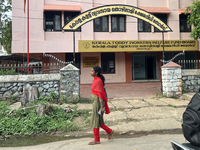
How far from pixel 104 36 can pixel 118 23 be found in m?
1.60

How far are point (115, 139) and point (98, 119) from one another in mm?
768

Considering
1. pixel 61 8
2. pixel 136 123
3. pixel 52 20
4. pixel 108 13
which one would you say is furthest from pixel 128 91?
pixel 52 20

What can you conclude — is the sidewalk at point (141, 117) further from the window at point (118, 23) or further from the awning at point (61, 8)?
the awning at point (61, 8)

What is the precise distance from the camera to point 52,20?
13.6 metres

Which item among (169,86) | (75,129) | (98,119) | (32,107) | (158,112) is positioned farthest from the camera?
(169,86)

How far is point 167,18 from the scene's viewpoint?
14.8 meters

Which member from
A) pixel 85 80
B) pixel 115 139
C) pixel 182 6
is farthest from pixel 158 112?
pixel 182 6

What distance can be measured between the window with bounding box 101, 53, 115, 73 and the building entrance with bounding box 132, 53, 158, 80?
2.22 meters

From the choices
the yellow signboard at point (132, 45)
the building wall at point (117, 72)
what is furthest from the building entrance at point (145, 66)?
the yellow signboard at point (132, 45)

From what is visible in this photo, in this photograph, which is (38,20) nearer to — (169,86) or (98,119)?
(169,86)

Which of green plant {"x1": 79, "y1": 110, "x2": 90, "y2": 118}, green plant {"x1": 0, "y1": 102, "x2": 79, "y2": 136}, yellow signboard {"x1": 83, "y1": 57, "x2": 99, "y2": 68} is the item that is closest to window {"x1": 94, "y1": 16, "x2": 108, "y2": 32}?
yellow signboard {"x1": 83, "y1": 57, "x2": 99, "y2": 68}

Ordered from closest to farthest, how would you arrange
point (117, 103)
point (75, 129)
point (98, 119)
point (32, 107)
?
point (98, 119)
point (75, 129)
point (32, 107)
point (117, 103)

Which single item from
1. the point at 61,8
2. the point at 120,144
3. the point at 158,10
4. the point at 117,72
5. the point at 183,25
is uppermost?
the point at 158,10

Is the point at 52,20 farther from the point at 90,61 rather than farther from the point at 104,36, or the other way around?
the point at 90,61
